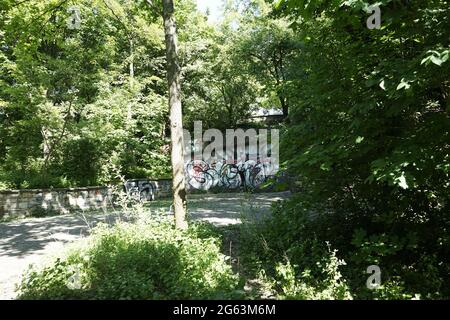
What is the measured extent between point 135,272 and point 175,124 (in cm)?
279

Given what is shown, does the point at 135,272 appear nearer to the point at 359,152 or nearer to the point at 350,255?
the point at 350,255

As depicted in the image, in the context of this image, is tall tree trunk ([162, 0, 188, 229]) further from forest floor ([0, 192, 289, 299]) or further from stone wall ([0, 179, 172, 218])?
stone wall ([0, 179, 172, 218])

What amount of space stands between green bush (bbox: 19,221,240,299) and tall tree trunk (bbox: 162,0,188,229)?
86 centimetres

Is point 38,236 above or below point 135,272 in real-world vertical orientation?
below

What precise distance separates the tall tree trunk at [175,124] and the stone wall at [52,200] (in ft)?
17.7

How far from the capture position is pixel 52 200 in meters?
13.2

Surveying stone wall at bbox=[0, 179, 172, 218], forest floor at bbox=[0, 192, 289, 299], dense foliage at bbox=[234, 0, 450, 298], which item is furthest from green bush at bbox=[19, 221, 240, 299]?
stone wall at bbox=[0, 179, 172, 218]

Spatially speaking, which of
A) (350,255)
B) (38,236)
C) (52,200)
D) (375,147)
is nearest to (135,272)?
(350,255)

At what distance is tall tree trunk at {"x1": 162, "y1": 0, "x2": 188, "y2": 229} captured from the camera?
6.52 m

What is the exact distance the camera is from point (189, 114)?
2294 cm

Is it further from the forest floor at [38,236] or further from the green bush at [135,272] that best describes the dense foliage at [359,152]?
the forest floor at [38,236]

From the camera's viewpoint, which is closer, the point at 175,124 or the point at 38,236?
the point at 175,124
